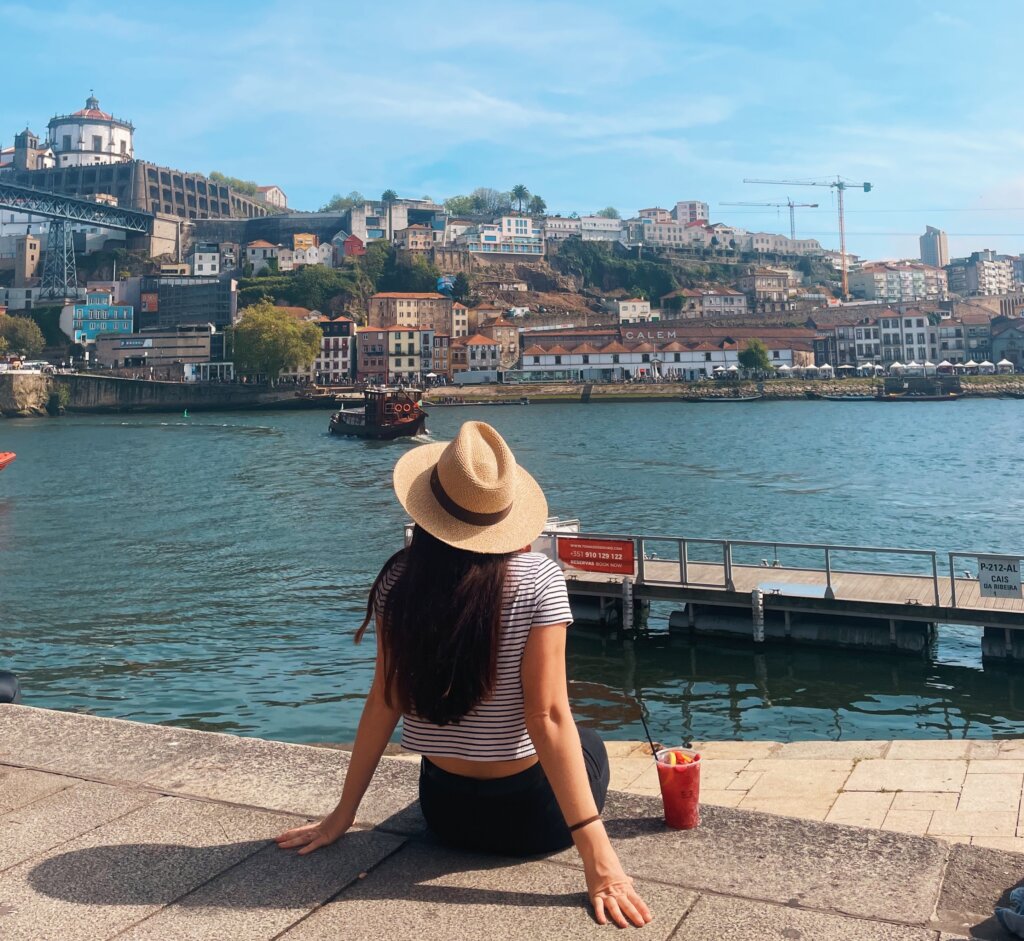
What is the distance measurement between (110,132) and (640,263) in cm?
8173

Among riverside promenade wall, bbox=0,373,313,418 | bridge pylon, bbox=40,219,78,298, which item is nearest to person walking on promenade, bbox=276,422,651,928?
riverside promenade wall, bbox=0,373,313,418

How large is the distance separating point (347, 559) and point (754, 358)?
97326 millimetres

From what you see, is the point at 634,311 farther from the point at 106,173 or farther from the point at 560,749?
the point at 560,749

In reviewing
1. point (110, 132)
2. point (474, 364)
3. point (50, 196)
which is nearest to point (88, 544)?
point (474, 364)

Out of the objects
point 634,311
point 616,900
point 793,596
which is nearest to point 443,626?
point 616,900

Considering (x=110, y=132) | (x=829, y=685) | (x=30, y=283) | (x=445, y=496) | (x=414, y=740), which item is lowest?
(x=829, y=685)

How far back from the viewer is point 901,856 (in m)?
3.37

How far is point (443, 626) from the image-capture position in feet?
10.2

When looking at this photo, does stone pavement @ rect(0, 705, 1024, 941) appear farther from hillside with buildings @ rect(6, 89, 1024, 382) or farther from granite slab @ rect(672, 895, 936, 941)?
hillside with buildings @ rect(6, 89, 1024, 382)

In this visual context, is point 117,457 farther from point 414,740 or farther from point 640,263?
point 640,263

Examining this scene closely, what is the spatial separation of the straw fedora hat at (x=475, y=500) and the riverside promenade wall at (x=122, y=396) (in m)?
98.8

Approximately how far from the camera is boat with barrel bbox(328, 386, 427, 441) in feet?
212

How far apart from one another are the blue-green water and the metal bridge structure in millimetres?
64617

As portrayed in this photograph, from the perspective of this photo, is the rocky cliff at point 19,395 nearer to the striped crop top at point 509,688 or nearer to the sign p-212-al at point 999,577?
the sign p-212-al at point 999,577
